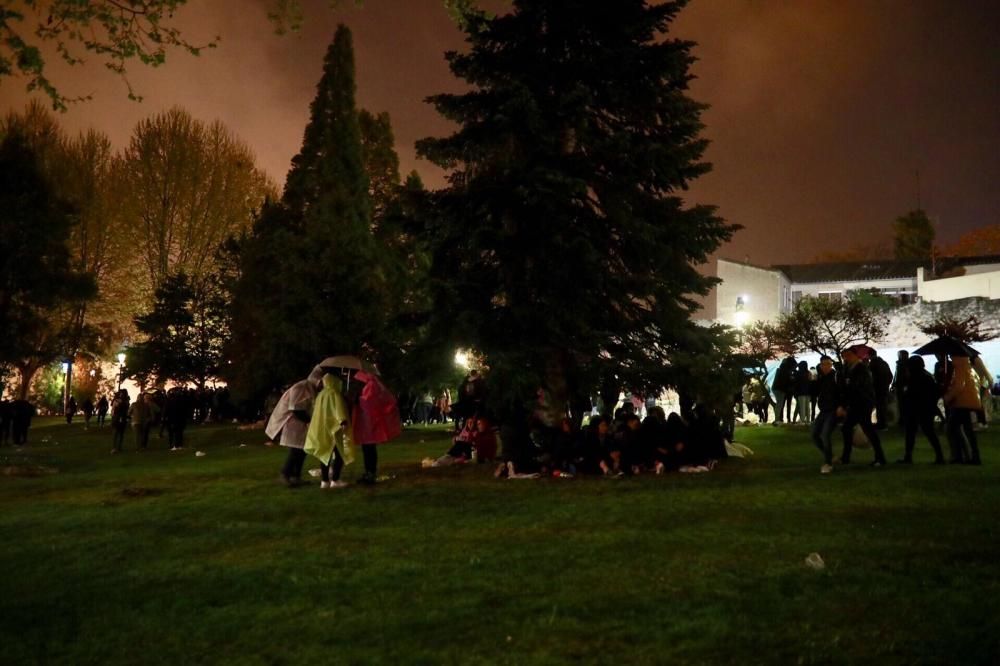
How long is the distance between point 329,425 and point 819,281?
56.2 m

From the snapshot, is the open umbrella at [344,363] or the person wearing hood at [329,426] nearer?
the person wearing hood at [329,426]

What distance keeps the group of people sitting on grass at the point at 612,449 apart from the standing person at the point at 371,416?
6.67 ft

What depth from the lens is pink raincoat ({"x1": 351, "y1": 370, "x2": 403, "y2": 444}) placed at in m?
12.7

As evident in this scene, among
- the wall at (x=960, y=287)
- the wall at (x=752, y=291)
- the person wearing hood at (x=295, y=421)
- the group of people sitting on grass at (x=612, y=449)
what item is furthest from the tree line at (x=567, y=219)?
the wall at (x=752, y=291)

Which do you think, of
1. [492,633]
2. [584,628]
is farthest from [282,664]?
[584,628]

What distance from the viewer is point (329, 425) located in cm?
1230

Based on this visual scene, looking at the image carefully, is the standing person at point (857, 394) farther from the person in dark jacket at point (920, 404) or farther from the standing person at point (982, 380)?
the standing person at point (982, 380)

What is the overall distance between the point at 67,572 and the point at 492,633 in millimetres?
4310

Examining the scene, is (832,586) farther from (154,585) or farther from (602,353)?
(602,353)

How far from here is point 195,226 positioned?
48.9m

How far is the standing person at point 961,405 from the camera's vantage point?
1233cm

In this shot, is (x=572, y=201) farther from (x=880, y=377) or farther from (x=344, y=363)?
(x=880, y=377)

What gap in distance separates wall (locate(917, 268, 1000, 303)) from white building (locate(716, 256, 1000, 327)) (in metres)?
0.22

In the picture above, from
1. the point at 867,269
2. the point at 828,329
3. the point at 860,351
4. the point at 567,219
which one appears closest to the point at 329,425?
the point at 567,219
